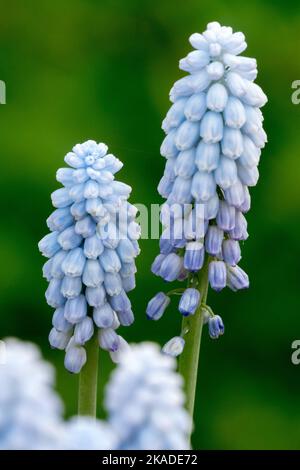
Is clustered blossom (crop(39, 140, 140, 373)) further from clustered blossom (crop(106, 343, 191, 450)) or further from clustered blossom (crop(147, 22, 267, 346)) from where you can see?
clustered blossom (crop(106, 343, 191, 450))

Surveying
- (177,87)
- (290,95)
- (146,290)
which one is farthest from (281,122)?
(177,87)

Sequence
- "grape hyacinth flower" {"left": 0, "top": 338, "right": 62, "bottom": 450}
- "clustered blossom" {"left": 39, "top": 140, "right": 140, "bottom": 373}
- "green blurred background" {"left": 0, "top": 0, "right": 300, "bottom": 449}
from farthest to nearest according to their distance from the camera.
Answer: "green blurred background" {"left": 0, "top": 0, "right": 300, "bottom": 449}
"clustered blossom" {"left": 39, "top": 140, "right": 140, "bottom": 373}
"grape hyacinth flower" {"left": 0, "top": 338, "right": 62, "bottom": 450}

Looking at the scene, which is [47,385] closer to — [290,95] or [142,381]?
[142,381]

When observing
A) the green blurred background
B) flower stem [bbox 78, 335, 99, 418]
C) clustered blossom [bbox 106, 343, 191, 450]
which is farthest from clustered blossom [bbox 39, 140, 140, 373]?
the green blurred background

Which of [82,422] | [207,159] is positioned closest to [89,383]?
[207,159]

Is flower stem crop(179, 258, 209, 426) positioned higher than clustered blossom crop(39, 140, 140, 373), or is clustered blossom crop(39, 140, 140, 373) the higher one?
clustered blossom crop(39, 140, 140, 373)
